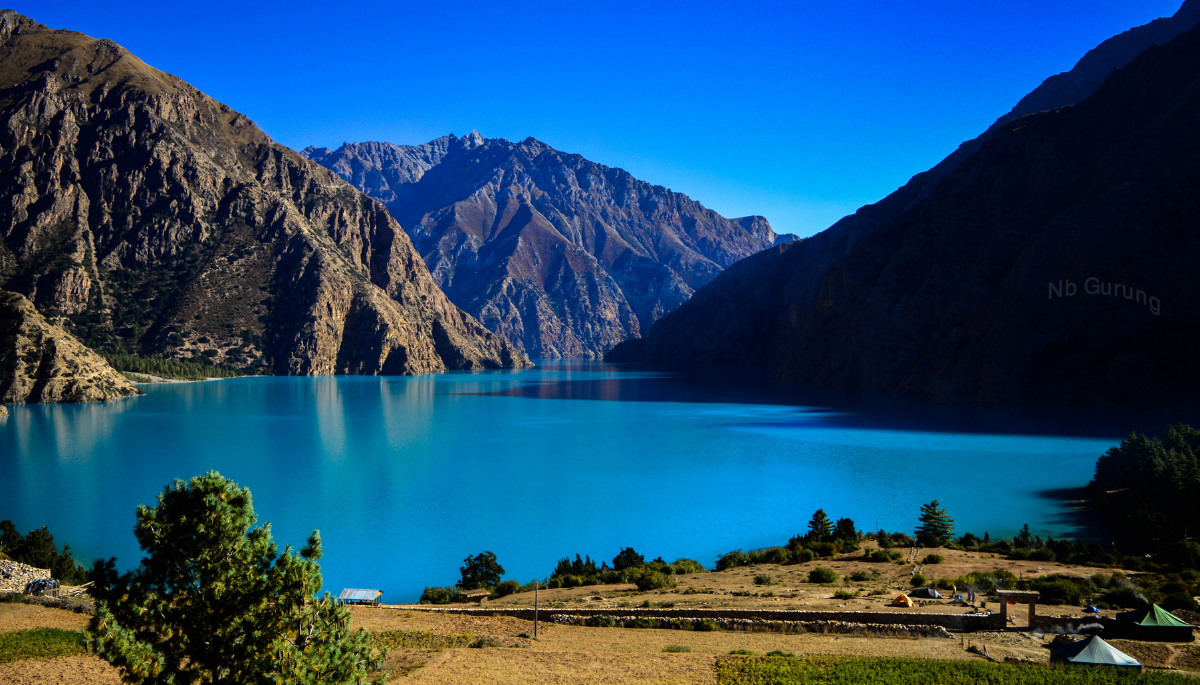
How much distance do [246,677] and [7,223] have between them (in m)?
206

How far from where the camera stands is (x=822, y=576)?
31094mm

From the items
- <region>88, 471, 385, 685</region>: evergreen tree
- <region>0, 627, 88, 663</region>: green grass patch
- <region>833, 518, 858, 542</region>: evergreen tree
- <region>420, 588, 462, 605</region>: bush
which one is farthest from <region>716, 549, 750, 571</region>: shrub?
<region>88, 471, 385, 685</region>: evergreen tree

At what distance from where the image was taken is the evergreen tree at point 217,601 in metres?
11.5

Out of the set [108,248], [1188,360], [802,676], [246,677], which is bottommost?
[802,676]

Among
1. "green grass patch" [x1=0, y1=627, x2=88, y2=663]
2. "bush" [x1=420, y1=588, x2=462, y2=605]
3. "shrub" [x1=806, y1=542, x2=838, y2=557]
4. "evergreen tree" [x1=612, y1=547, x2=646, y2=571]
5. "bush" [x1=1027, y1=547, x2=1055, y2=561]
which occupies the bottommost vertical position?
"bush" [x1=420, y1=588, x2=462, y2=605]

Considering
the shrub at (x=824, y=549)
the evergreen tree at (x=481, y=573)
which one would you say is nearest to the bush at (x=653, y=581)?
the evergreen tree at (x=481, y=573)

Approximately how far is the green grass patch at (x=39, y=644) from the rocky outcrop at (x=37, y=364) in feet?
354

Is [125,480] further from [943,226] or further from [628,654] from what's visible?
[943,226]

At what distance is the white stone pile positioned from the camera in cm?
2672

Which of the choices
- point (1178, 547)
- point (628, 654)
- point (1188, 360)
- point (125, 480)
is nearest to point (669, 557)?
point (628, 654)

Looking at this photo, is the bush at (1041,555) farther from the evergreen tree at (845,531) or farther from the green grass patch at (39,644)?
the green grass patch at (39,644)

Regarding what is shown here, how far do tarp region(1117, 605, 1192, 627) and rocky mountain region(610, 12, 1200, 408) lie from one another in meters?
87.0

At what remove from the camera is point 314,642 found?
40.2ft

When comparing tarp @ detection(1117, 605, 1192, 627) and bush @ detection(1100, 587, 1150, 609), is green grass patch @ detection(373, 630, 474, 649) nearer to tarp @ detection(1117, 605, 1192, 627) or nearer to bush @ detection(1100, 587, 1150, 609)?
tarp @ detection(1117, 605, 1192, 627)
